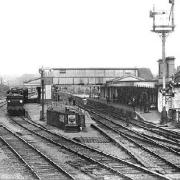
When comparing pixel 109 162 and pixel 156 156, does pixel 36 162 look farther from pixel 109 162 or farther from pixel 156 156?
pixel 156 156

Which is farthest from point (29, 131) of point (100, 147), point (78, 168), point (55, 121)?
point (78, 168)

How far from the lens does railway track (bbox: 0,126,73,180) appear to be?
498 inches

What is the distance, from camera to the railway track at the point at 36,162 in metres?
12.6

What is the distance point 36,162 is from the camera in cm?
1492

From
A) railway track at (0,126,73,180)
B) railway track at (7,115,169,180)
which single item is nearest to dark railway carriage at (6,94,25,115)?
railway track at (0,126,73,180)

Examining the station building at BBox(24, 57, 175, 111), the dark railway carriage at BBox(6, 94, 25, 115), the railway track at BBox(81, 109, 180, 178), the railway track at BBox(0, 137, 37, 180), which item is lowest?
the railway track at BBox(81, 109, 180, 178)

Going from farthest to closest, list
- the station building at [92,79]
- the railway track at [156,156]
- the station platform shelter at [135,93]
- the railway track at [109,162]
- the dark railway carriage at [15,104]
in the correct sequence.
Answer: the station building at [92,79]
the station platform shelter at [135,93]
the dark railway carriage at [15,104]
the railway track at [156,156]
the railway track at [109,162]

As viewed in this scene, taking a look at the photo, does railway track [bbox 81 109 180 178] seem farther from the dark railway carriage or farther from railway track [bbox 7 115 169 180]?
the dark railway carriage

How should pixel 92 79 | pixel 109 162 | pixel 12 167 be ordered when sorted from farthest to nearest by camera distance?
pixel 92 79 < pixel 109 162 < pixel 12 167

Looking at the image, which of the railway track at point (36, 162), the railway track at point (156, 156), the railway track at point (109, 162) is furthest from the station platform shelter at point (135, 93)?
the railway track at point (36, 162)

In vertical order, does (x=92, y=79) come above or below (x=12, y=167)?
above

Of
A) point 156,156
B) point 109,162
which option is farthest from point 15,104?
point 109,162

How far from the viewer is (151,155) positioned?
53.3ft

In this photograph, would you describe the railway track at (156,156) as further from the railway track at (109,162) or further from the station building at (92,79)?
the station building at (92,79)
